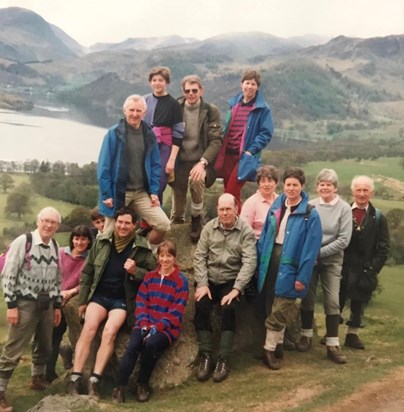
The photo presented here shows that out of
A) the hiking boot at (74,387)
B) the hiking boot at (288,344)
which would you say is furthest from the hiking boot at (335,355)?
the hiking boot at (74,387)

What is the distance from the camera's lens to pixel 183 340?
6.70m

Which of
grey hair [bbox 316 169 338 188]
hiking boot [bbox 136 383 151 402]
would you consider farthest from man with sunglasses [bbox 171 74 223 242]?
hiking boot [bbox 136 383 151 402]

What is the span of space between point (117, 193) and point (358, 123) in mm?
111138

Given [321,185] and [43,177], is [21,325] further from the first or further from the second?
[43,177]

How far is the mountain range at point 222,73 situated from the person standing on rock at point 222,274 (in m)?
76.2

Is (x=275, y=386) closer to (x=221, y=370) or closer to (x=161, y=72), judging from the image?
(x=221, y=370)

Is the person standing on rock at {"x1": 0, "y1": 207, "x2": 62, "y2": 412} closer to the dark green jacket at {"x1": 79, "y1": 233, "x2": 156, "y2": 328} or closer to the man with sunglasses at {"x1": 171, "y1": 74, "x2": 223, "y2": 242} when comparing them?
the dark green jacket at {"x1": 79, "y1": 233, "x2": 156, "y2": 328}

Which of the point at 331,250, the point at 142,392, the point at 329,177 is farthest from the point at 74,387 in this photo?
the point at 329,177

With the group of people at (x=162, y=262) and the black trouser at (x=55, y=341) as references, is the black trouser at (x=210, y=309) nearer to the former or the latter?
the group of people at (x=162, y=262)

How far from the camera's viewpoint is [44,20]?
481 ft

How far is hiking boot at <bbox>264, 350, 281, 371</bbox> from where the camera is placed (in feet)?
21.7

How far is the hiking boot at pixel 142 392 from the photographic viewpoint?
19.3ft

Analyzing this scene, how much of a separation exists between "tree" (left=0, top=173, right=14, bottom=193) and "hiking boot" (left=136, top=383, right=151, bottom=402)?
212 ft

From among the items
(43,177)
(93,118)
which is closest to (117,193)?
(43,177)
